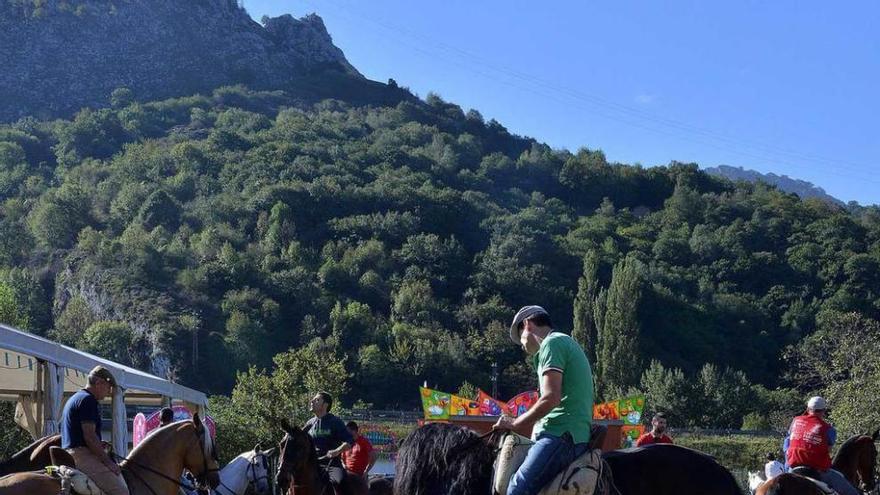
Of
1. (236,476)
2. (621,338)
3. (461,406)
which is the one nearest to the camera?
(236,476)

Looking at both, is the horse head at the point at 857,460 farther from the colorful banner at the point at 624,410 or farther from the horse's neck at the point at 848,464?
the colorful banner at the point at 624,410

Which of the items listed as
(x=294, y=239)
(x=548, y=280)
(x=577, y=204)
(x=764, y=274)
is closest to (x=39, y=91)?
(x=294, y=239)

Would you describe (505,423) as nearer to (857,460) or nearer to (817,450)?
(817,450)

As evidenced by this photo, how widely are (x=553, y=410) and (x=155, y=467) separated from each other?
433 cm

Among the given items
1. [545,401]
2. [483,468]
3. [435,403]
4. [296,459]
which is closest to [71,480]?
[296,459]

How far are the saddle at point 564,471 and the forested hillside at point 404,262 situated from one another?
41.2 metres

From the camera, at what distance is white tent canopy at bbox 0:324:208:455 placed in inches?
539

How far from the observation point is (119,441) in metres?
15.4

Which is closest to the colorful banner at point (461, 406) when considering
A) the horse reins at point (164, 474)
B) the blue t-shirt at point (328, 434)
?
the blue t-shirt at point (328, 434)

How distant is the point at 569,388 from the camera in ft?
22.6

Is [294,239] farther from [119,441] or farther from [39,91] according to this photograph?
[119,441]

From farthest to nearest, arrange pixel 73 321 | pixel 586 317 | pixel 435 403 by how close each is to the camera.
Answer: pixel 73 321
pixel 586 317
pixel 435 403

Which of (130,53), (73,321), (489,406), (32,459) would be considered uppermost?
(130,53)

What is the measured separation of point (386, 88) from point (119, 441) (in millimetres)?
151994
